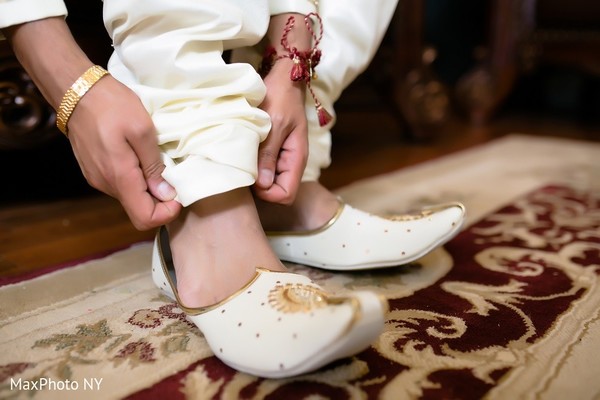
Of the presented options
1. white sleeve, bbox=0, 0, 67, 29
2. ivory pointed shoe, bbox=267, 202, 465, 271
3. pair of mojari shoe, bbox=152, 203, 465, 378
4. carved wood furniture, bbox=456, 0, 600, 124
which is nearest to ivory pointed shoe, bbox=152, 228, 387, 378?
pair of mojari shoe, bbox=152, 203, 465, 378

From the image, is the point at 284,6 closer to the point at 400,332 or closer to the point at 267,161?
the point at 267,161

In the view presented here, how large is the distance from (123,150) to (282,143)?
0.50 ft

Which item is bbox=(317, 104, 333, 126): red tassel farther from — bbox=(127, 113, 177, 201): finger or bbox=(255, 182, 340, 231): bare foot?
bbox=(127, 113, 177, 201): finger

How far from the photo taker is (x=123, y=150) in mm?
405

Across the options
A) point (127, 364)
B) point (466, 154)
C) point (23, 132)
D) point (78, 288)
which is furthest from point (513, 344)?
point (466, 154)

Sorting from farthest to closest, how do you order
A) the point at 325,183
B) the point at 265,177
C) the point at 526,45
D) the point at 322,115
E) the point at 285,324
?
the point at 526,45
the point at 325,183
the point at 322,115
the point at 265,177
the point at 285,324

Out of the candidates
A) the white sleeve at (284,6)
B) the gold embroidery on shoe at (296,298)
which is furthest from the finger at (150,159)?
the white sleeve at (284,6)

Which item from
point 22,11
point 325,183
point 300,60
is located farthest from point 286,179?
point 325,183

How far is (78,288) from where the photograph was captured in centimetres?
55

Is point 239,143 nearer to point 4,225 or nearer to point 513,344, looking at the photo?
point 513,344

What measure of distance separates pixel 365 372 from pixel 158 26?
304 millimetres

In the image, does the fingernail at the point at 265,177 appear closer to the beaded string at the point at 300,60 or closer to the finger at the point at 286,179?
the finger at the point at 286,179

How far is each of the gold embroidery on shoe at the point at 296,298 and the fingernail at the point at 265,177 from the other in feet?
0.32

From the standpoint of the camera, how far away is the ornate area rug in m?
0.39
